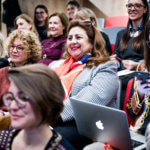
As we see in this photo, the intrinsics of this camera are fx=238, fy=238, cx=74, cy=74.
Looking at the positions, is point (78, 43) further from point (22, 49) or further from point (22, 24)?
point (22, 24)

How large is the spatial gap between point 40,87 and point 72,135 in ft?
2.60

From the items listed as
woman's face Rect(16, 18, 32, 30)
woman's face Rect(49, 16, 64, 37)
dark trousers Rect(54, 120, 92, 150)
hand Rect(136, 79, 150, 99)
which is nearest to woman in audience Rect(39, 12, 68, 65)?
woman's face Rect(49, 16, 64, 37)

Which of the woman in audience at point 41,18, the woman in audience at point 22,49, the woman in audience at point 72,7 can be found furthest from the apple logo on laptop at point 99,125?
the woman in audience at point 41,18

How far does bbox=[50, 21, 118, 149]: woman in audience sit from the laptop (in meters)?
0.19

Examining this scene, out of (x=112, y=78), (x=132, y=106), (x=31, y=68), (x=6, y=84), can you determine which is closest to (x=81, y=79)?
(x=112, y=78)

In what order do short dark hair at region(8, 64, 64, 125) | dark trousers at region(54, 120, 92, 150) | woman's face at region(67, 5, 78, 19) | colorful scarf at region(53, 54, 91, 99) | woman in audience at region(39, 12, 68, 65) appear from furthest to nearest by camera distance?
woman's face at region(67, 5, 78, 19) < woman in audience at region(39, 12, 68, 65) < colorful scarf at region(53, 54, 91, 99) < dark trousers at region(54, 120, 92, 150) < short dark hair at region(8, 64, 64, 125)

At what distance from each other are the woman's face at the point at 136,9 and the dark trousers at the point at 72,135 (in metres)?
1.44

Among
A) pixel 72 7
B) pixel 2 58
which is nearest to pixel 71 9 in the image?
pixel 72 7

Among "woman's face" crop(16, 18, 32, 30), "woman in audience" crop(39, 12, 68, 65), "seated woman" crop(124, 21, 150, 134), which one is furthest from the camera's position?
"woman's face" crop(16, 18, 32, 30)

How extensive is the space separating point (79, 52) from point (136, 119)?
69cm

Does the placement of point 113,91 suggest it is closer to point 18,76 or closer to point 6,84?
point 6,84

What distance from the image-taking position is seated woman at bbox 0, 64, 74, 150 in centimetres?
77

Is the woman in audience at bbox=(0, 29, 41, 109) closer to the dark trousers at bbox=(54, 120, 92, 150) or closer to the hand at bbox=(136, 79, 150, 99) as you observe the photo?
the dark trousers at bbox=(54, 120, 92, 150)

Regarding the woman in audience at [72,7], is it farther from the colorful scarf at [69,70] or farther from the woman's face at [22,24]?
the colorful scarf at [69,70]
